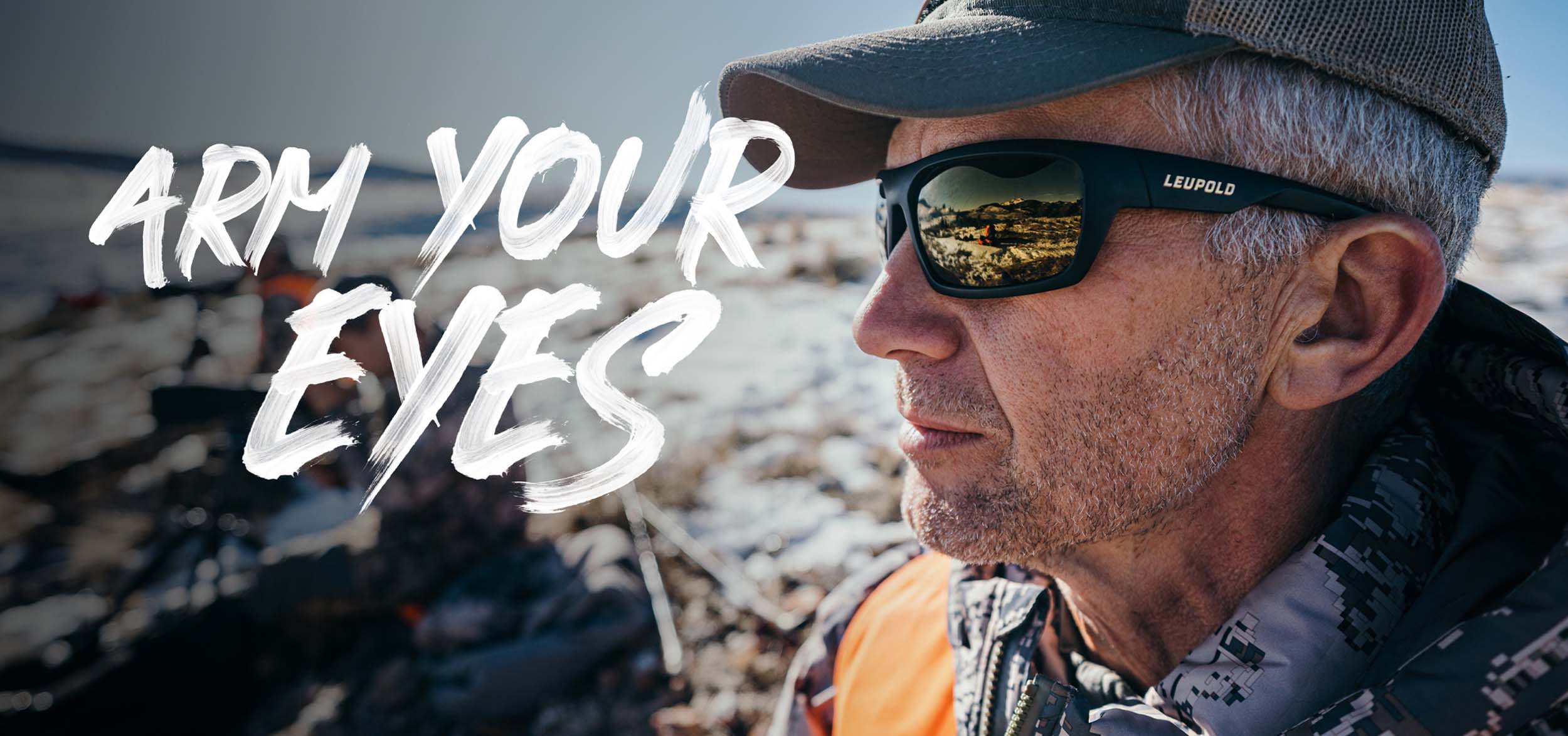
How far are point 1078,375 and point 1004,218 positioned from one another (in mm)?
292

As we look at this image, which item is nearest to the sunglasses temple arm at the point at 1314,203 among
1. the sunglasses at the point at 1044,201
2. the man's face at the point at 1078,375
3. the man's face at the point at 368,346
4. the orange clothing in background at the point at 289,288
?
the sunglasses at the point at 1044,201

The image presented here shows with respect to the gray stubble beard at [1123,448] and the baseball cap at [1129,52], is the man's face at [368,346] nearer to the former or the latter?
the baseball cap at [1129,52]

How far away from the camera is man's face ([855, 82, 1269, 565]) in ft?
4.09

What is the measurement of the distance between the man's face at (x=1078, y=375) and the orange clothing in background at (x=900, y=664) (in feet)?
1.52

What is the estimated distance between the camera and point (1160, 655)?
1.47m

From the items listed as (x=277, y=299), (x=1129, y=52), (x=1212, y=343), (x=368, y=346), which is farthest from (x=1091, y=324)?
(x=277, y=299)

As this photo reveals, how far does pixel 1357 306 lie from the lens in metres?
1.27

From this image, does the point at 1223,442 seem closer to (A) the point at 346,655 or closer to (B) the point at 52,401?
(A) the point at 346,655

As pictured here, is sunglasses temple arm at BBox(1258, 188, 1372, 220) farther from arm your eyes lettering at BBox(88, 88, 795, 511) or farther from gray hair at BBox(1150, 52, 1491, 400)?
arm your eyes lettering at BBox(88, 88, 795, 511)

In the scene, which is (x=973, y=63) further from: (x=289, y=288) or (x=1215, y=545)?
(x=289, y=288)

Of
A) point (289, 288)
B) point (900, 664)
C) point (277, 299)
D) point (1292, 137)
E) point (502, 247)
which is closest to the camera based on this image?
point (1292, 137)

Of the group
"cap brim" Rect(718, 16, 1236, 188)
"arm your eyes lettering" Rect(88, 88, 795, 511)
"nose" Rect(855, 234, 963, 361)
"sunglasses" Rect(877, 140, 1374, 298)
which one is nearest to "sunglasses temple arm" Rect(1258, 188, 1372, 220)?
"sunglasses" Rect(877, 140, 1374, 298)

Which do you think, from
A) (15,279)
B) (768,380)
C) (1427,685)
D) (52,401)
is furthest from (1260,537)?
(15,279)

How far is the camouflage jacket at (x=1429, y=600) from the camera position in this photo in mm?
909
